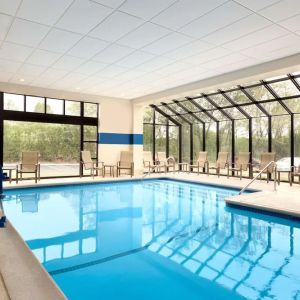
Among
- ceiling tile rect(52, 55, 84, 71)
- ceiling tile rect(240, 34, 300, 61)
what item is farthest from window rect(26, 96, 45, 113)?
ceiling tile rect(240, 34, 300, 61)

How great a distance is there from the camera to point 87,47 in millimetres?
5398

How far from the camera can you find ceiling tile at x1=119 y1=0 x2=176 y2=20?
3727 mm

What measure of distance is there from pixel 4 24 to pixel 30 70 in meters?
2.72

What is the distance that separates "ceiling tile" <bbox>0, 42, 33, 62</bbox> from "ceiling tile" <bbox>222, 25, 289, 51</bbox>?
389 centimetres

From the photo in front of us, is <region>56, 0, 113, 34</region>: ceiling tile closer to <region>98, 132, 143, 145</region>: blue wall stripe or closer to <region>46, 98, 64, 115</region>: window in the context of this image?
<region>46, 98, 64, 115</region>: window

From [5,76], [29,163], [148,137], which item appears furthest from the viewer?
[148,137]

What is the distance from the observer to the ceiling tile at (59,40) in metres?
4.75

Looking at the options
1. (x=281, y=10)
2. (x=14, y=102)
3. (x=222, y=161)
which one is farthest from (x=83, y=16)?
(x=222, y=161)

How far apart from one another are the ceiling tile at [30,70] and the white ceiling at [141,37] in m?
0.02

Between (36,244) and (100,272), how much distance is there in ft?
3.95

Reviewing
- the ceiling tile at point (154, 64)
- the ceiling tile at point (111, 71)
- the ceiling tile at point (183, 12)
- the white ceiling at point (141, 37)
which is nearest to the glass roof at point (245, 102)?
the white ceiling at point (141, 37)

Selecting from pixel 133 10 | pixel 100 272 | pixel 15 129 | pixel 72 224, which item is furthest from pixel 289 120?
pixel 15 129

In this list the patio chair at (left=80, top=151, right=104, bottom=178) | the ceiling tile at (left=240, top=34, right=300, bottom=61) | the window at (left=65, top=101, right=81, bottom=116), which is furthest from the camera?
the window at (left=65, top=101, right=81, bottom=116)

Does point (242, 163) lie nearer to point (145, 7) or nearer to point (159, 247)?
point (159, 247)
